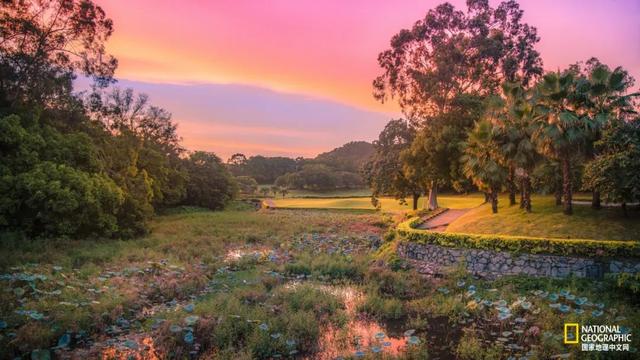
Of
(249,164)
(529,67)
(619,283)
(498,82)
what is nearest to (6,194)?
(619,283)

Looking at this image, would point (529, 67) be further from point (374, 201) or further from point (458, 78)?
point (374, 201)

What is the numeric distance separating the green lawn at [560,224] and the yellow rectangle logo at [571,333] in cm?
987

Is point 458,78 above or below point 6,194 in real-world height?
above

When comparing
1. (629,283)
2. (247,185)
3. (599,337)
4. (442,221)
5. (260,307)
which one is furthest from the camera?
(247,185)

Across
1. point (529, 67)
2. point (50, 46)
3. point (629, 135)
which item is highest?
point (529, 67)

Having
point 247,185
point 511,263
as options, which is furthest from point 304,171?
point 511,263

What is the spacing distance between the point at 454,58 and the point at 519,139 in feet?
49.1

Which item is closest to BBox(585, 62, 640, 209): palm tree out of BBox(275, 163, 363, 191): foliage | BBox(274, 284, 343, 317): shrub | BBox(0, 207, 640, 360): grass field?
BBox(0, 207, 640, 360): grass field

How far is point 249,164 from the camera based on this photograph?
143 metres

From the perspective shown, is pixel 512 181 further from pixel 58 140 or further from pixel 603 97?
pixel 58 140

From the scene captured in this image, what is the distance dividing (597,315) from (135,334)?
44.9 ft

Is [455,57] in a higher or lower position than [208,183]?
higher

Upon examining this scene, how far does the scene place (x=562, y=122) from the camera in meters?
22.4

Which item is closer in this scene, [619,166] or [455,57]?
[619,166]
